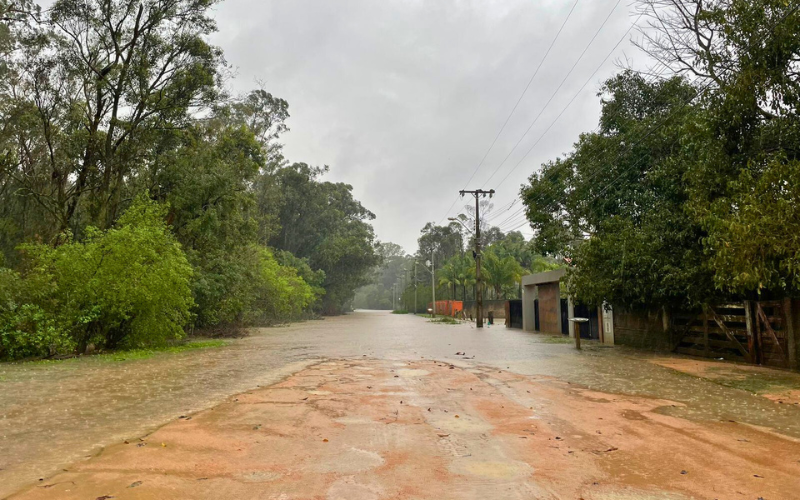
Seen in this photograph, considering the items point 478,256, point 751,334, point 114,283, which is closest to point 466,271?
point 478,256

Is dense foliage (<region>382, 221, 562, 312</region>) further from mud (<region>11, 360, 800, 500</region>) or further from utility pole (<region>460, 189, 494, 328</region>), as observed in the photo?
mud (<region>11, 360, 800, 500</region>)

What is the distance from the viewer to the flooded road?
5.57m

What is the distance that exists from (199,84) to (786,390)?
20.7 m

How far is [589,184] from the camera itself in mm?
20562

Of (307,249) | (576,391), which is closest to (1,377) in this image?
(576,391)

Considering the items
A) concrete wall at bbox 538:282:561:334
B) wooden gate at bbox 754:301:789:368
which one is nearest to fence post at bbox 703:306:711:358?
wooden gate at bbox 754:301:789:368

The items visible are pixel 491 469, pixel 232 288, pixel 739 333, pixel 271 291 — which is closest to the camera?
pixel 491 469

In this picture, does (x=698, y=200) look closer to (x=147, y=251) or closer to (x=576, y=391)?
(x=576, y=391)

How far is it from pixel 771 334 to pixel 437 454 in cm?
1069

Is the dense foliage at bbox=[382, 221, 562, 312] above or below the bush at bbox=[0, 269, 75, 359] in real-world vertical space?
above

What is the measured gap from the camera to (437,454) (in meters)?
5.02

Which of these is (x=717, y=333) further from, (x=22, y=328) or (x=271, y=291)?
(x=271, y=291)

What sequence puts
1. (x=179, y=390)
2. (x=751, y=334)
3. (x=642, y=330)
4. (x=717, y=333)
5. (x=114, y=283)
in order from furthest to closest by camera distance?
(x=642, y=330), (x=114, y=283), (x=717, y=333), (x=751, y=334), (x=179, y=390)

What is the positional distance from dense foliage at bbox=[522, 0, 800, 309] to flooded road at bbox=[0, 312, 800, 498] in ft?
7.48
